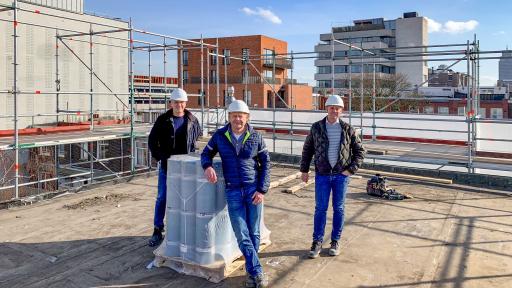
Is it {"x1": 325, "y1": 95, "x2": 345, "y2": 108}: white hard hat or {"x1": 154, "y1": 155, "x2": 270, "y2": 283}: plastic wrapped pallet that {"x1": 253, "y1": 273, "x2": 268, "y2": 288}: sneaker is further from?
{"x1": 325, "y1": 95, "x2": 345, "y2": 108}: white hard hat

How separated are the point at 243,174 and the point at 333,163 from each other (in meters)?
1.24

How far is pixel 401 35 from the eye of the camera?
76750 millimetres

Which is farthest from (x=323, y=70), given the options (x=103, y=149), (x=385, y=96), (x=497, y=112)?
(x=103, y=149)

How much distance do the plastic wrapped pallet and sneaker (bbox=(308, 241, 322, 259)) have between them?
2.81 ft

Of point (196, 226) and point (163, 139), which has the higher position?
point (163, 139)

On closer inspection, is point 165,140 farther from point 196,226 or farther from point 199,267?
point 199,267

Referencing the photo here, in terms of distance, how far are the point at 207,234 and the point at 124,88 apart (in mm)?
21621

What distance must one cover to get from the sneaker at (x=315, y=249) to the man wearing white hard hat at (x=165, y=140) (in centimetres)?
192

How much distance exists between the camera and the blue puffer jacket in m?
4.51

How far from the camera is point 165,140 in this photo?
18.7 ft

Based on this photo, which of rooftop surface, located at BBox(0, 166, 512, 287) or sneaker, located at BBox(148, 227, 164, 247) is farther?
sneaker, located at BBox(148, 227, 164, 247)

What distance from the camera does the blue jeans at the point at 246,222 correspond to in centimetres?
441

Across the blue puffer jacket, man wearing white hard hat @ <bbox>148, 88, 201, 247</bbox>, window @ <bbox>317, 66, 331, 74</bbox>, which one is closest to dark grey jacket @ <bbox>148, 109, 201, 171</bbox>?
man wearing white hard hat @ <bbox>148, 88, 201, 247</bbox>

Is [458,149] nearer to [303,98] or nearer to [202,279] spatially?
[202,279]
